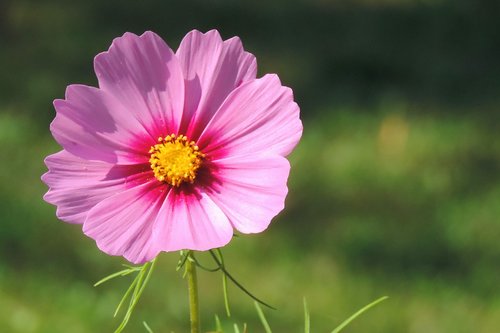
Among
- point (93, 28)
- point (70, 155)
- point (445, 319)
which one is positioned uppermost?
point (70, 155)

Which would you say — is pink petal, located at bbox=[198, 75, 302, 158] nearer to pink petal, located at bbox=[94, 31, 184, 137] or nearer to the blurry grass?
pink petal, located at bbox=[94, 31, 184, 137]

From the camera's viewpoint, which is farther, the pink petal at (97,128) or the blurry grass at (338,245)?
the blurry grass at (338,245)

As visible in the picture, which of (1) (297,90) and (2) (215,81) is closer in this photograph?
(2) (215,81)

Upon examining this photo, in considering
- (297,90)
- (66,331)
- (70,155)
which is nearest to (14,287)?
(66,331)

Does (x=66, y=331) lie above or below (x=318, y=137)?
below

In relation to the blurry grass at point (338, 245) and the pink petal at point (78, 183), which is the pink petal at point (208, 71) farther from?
the blurry grass at point (338, 245)

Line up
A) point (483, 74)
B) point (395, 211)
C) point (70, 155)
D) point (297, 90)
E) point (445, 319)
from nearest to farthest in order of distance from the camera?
point (70, 155)
point (445, 319)
point (395, 211)
point (297, 90)
point (483, 74)

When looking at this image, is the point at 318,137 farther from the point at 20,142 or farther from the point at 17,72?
the point at 17,72

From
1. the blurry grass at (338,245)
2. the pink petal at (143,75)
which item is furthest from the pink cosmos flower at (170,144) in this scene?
the blurry grass at (338,245)
